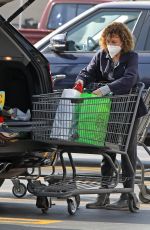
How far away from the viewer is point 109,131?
850cm

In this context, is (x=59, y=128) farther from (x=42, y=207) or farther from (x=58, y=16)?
(x=58, y=16)

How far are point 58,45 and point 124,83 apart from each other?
391cm

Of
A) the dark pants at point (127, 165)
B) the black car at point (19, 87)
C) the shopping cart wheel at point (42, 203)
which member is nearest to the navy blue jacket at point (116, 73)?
the dark pants at point (127, 165)

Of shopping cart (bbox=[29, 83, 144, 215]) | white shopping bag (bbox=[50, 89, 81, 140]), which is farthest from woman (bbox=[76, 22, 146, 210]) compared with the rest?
white shopping bag (bbox=[50, 89, 81, 140])

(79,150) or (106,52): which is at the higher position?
(106,52)

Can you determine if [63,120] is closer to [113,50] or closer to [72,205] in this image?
[72,205]

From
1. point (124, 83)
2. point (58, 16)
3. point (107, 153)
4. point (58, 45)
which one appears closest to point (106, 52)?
point (124, 83)

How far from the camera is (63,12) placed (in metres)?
23.1

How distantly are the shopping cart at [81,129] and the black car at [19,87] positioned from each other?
0.52ft

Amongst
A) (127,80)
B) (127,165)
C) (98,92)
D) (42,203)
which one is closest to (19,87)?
(98,92)

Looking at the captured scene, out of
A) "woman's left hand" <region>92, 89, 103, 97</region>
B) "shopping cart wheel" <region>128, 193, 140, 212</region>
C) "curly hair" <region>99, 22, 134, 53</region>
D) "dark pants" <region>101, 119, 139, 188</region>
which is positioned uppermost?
"curly hair" <region>99, 22, 134, 53</region>

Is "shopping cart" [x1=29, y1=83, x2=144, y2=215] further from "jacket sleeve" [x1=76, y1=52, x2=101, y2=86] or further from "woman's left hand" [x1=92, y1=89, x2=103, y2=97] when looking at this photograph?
"jacket sleeve" [x1=76, y1=52, x2=101, y2=86]

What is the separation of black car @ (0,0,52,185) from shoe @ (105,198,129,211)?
0.78 metres

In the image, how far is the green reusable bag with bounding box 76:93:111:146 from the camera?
8281 millimetres
